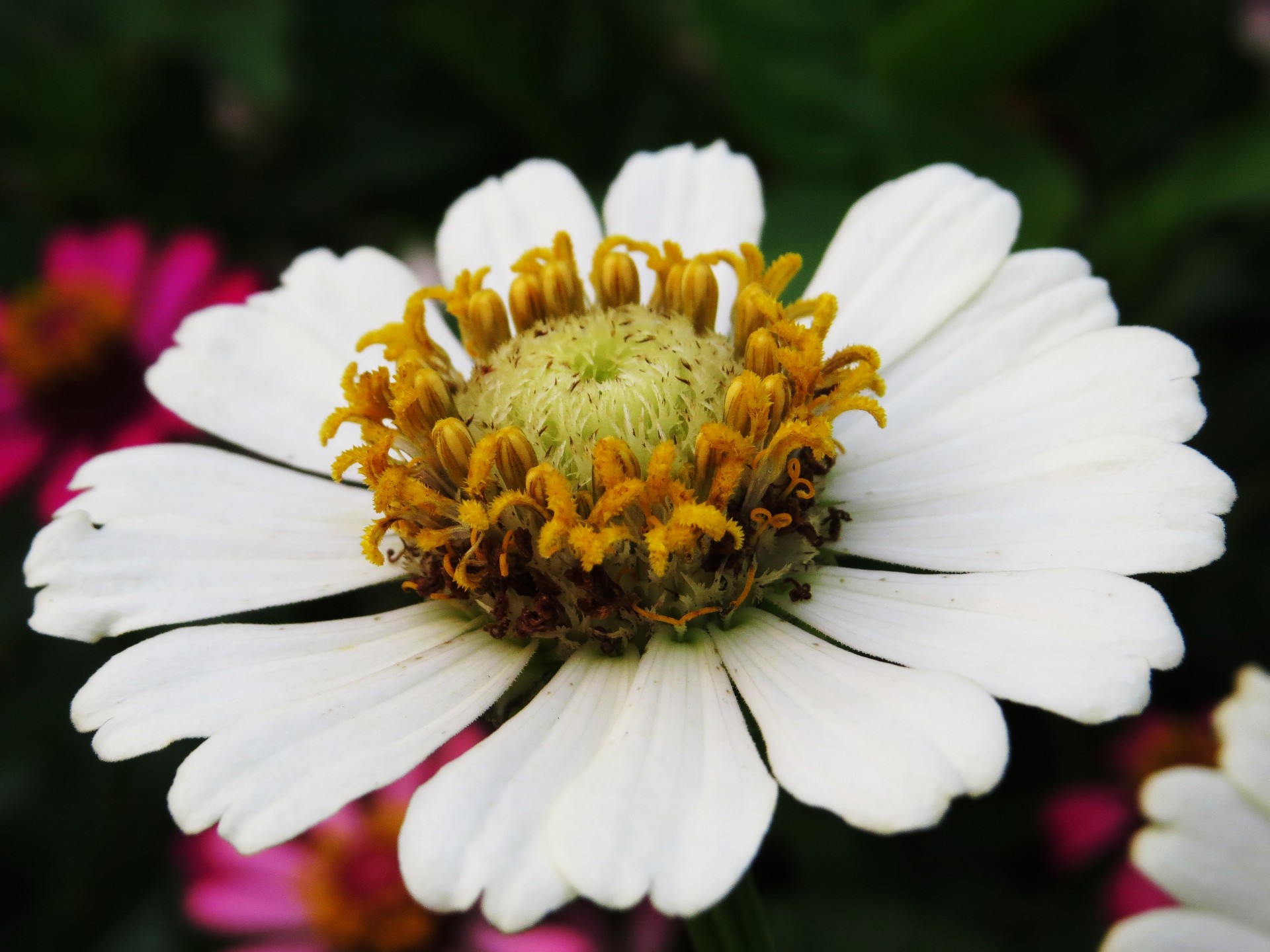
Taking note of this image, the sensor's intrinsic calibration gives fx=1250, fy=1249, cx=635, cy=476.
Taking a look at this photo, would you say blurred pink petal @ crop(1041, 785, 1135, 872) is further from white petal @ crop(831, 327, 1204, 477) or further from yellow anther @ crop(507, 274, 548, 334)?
yellow anther @ crop(507, 274, 548, 334)

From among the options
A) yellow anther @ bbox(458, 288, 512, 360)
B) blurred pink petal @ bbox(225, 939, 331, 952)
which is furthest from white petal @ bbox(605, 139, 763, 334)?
blurred pink petal @ bbox(225, 939, 331, 952)

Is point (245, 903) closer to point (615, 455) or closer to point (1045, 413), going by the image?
point (615, 455)

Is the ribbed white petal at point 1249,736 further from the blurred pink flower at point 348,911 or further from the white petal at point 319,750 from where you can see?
the blurred pink flower at point 348,911

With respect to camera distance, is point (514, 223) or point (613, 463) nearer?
point (613, 463)

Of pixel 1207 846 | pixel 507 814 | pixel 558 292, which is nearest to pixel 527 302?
pixel 558 292

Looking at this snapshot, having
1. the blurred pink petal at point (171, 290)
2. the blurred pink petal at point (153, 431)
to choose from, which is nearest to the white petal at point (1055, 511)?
the blurred pink petal at point (153, 431)

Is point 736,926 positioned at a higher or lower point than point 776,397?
lower
